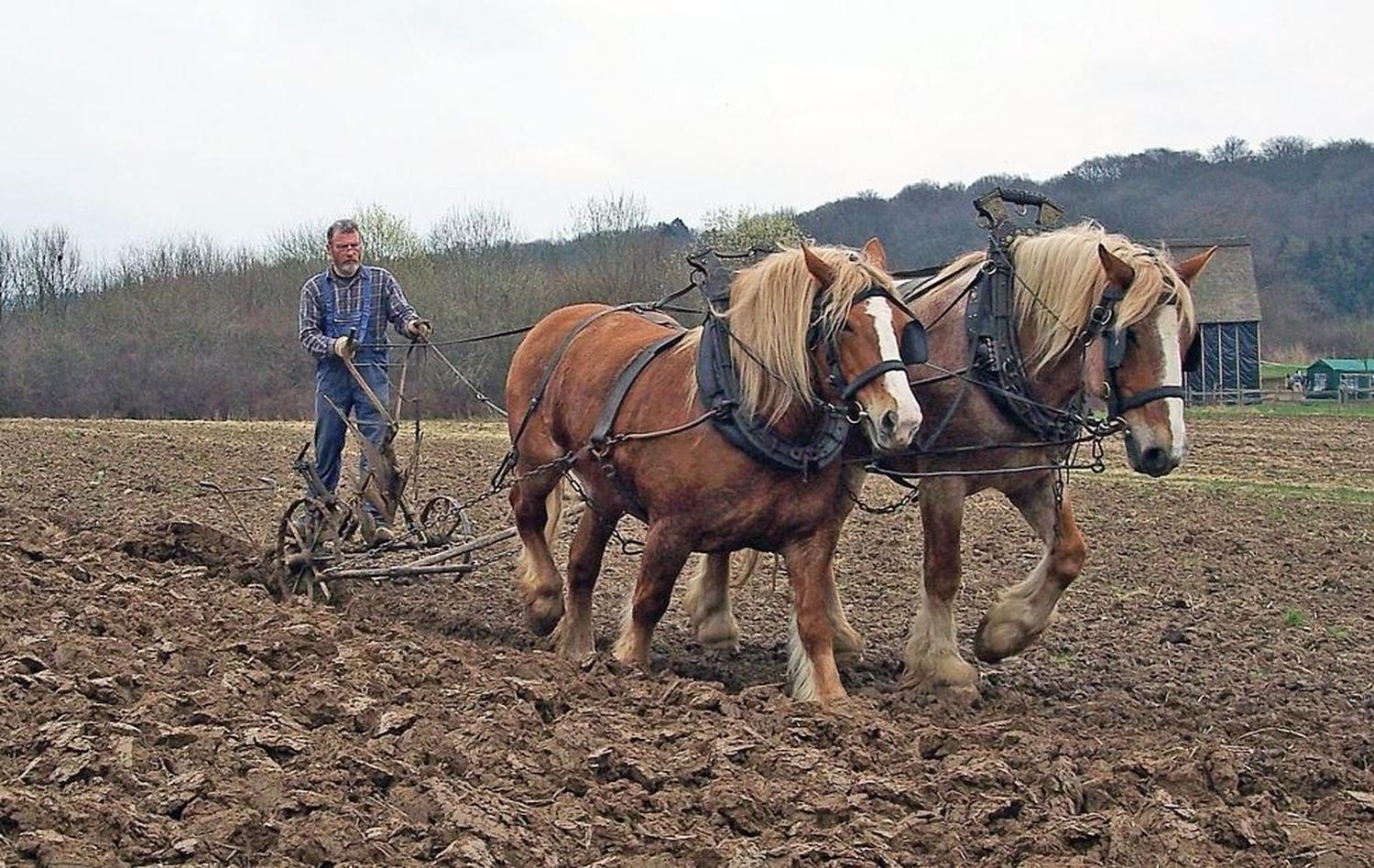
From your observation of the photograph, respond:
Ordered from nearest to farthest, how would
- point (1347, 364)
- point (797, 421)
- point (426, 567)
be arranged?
point (797, 421)
point (426, 567)
point (1347, 364)

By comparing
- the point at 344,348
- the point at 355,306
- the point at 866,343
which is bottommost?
the point at 866,343

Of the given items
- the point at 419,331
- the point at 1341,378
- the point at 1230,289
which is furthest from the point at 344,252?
the point at 1230,289

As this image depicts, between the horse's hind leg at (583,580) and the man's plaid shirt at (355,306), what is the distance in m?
1.88

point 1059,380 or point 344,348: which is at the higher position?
point 344,348

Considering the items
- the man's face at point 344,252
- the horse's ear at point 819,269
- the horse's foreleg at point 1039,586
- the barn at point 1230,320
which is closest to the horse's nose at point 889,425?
the horse's ear at point 819,269

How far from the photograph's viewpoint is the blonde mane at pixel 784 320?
5.12 meters

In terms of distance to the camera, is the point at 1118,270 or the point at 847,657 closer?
the point at 1118,270

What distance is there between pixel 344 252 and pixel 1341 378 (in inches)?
1586

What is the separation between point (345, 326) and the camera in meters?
7.71

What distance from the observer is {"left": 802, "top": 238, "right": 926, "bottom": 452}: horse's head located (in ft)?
15.9

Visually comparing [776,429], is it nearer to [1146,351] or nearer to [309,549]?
[1146,351]

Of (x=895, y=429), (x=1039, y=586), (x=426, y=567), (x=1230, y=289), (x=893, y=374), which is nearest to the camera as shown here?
(x=895, y=429)

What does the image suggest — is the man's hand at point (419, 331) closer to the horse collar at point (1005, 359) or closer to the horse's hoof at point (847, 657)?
the horse's hoof at point (847, 657)

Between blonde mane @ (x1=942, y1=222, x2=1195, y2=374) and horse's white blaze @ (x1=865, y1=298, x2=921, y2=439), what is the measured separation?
2.60ft
